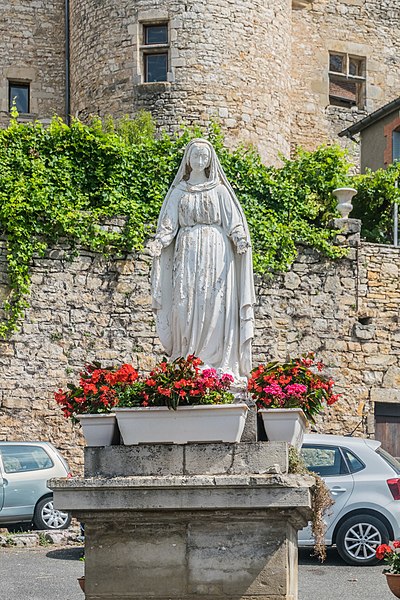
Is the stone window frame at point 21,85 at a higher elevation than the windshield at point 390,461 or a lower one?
higher

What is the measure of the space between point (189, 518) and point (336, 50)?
77.4 feet

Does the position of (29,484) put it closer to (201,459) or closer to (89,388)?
(89,388)

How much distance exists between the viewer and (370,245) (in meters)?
21.3

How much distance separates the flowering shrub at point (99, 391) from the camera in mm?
8664

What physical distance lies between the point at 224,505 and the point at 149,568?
65 cm

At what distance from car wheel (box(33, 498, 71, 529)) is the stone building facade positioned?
33.1 ft

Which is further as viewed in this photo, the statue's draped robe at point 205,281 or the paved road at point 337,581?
the paved road at point 337,581

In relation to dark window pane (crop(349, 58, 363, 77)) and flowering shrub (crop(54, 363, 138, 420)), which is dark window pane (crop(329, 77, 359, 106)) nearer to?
dark window pane (crop(349, 58, 363, 77))

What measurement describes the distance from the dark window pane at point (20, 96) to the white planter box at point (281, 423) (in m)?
21.4

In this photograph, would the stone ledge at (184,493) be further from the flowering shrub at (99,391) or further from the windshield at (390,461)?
the windshield at (390,461)

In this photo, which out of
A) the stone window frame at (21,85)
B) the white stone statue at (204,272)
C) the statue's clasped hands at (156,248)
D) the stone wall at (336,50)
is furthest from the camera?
the stone wall at (336,50)

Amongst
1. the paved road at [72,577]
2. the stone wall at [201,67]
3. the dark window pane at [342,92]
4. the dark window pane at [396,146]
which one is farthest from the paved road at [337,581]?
the dark window pane at [342,92]

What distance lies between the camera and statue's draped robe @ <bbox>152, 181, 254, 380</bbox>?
8.97 meters

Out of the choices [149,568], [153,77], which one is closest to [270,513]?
[149,568]
